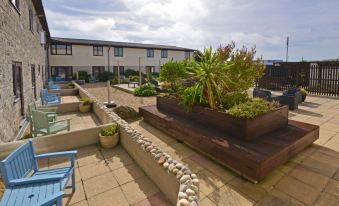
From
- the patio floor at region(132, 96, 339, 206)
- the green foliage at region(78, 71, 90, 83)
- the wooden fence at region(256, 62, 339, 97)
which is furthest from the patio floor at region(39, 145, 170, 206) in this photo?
the green foliage at region(78, 71, 90, 83)

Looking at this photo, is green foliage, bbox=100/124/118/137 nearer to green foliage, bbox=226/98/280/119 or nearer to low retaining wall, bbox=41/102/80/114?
green foliage, bbox=226/98/280/119

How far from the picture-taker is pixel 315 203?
116 inches

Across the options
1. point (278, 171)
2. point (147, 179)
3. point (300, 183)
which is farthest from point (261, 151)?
point (147, 179)

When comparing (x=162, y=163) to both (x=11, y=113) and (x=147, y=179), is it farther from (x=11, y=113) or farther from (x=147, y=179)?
(x=11, y=113)

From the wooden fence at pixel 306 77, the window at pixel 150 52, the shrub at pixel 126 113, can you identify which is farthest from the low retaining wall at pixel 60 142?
the window at pixel 150 52

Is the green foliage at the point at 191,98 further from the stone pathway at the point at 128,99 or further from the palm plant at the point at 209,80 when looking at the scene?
the stone pathway at the point at 128,99

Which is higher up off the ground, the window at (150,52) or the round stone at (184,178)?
the window at (150,52)

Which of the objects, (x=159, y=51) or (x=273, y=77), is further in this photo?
(x=159, y=51)

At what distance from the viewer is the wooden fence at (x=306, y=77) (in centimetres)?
1180

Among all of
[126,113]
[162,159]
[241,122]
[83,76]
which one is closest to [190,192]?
[162,159]

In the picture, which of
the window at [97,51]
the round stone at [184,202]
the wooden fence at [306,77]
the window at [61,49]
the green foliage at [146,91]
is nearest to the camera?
the round stone at [184,202]

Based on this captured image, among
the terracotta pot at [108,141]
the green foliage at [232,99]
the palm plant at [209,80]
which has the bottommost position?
the terracotta pot at [108,141]

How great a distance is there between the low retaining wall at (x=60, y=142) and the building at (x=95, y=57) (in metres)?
18.6

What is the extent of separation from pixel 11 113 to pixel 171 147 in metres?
4.22
